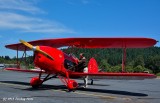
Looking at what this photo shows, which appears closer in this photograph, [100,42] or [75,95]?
[75,95]

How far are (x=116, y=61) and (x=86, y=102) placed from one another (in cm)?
10002

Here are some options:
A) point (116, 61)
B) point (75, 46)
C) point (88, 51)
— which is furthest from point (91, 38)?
point (116, 61)

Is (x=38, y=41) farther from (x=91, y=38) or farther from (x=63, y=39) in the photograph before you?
(x=91, y=38)

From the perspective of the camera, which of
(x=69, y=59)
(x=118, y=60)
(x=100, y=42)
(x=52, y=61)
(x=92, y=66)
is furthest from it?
(x=118, y=60)

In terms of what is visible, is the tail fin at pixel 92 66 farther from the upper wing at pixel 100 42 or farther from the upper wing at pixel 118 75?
the upper wing at pixel 118 75

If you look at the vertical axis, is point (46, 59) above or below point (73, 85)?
above

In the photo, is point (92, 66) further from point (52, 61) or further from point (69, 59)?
point (52, 61)

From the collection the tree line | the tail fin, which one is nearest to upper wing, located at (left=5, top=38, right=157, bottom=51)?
the tree line

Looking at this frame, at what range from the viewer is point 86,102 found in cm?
855

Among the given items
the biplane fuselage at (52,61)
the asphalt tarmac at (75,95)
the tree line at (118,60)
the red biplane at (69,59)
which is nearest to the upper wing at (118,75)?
the red biplane at (69,59)

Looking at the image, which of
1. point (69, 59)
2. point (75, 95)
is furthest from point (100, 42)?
point (75, 95)

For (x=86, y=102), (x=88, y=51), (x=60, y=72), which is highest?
(x=88, y=51)

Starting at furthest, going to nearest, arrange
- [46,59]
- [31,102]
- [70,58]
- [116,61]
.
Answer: [116,61], [70,58], [46,59], [31,102]

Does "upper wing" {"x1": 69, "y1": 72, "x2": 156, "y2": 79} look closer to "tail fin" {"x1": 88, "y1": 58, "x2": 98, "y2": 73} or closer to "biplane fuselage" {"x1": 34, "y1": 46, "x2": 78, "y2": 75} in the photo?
"biplane fuselage" {"x1": 34, "y1": 46, "x2": 78, "y2": 75}
